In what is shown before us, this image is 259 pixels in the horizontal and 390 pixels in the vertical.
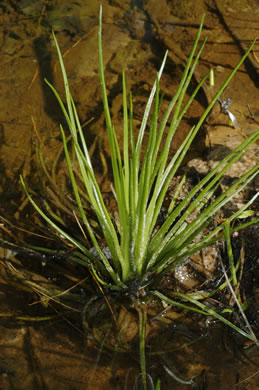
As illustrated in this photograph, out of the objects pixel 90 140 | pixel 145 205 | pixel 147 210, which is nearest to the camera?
pixel 145 205

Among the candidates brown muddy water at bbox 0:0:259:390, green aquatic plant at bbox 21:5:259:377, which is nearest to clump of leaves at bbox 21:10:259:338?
green aquatic plant at bbox 21:5:259:377

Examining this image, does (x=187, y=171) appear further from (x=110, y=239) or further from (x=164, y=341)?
(x=164, y=341)

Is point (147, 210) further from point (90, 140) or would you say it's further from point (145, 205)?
point (90, 140)

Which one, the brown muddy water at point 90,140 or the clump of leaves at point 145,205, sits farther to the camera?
the brown muddy water at point 90,140

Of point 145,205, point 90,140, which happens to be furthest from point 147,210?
point 90,140

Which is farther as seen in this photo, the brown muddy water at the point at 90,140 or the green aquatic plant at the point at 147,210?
the brown muddy water at the point at 90,140

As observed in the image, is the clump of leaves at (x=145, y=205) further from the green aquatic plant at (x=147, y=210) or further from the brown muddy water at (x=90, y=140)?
the brown muddy water at (x=90, y=140)

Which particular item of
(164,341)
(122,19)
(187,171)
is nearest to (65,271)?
(164,341)

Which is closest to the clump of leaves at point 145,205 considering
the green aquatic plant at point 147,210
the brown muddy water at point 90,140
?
the green aquatic plant at point 147,210

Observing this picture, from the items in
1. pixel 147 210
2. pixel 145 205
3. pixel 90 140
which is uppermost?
pixel 145 205
